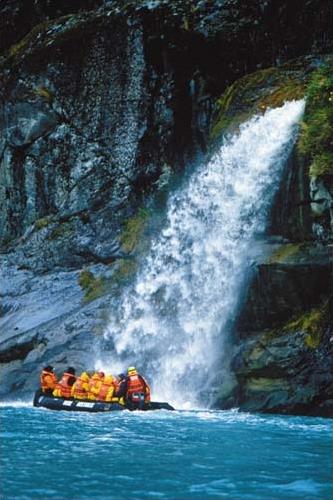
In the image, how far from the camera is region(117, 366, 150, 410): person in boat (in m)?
17.4

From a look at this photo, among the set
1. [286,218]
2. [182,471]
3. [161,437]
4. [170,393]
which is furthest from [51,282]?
[182,471]

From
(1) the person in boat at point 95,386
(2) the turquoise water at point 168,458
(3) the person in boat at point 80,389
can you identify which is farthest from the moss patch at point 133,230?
(2) the turquoise water at point 168,458

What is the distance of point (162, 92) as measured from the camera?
1113 inches

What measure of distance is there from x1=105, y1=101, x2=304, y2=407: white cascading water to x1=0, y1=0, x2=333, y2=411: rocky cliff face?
1.27m

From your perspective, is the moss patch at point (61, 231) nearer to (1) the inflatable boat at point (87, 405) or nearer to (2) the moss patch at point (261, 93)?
(2) the moss patch at point (261, 93)

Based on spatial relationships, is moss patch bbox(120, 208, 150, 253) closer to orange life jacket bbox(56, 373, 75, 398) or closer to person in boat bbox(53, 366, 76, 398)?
person in boat bbox(53, 366, 76, 398)

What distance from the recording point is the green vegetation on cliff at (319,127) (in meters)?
18.1

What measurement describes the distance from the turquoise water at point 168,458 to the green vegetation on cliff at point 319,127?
6.74 meters

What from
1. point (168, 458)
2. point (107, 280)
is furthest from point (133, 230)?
point (168, 458)

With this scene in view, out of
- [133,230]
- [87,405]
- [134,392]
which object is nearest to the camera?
[134,392]

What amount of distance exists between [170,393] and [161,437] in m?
6.94

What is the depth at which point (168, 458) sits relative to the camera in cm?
1066

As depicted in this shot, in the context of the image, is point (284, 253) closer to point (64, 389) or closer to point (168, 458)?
point (64, 389)

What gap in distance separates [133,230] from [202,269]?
243 inches
